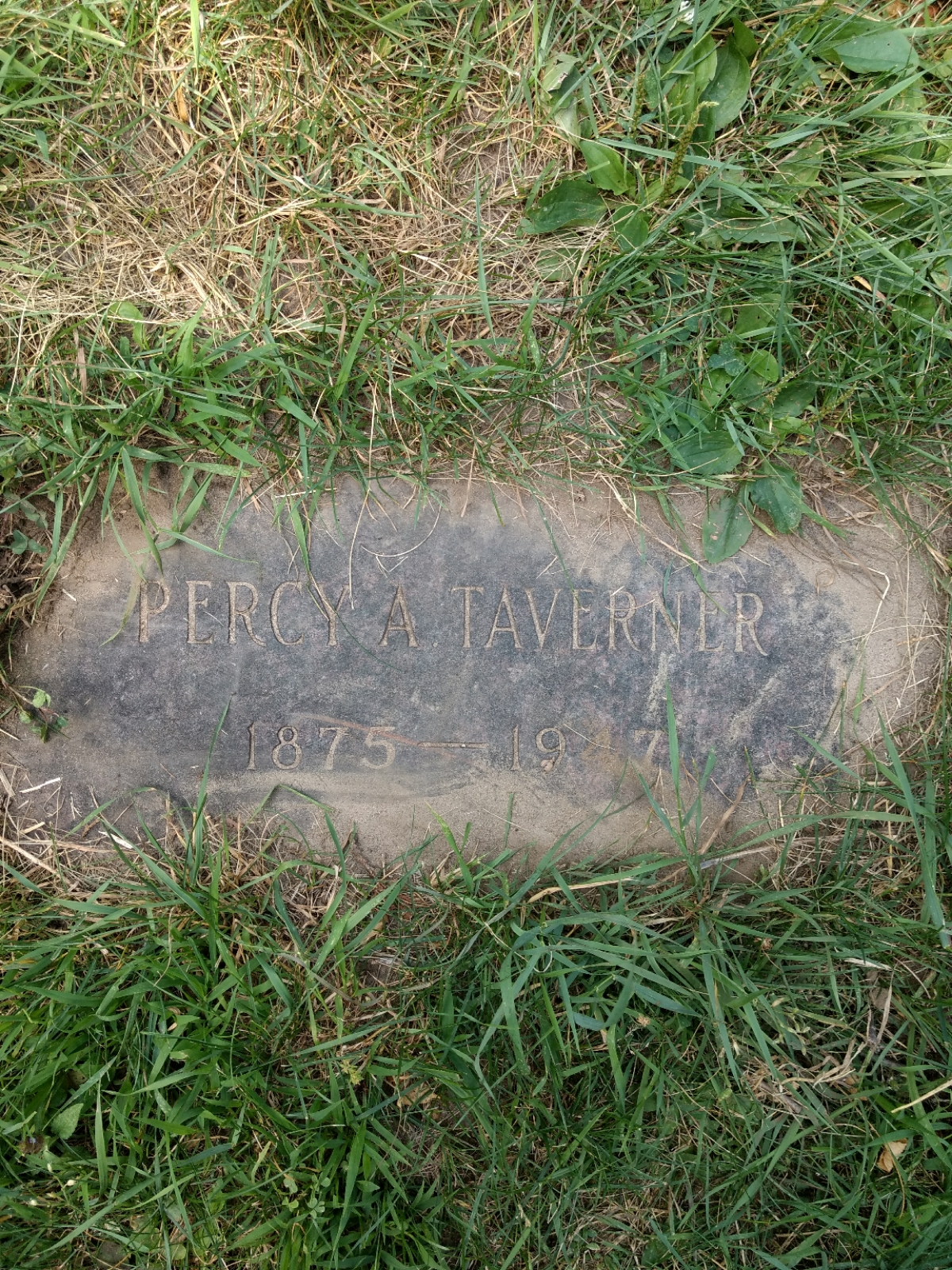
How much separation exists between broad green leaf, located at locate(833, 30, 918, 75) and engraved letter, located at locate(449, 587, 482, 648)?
174cm

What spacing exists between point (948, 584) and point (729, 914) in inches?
43.6

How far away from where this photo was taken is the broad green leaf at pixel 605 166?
Result: 199 centimetres

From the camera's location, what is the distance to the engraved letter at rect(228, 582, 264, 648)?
1.98 m

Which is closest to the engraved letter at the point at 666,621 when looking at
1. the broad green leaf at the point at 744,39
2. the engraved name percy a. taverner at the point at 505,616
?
the engraved name percy a. taverner at the point at 505,616

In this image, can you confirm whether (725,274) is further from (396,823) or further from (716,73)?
(396,823)

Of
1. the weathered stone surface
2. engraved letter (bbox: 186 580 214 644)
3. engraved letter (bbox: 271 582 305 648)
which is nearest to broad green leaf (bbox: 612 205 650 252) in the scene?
the weathered stone surface

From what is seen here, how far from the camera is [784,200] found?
2047 millimetres

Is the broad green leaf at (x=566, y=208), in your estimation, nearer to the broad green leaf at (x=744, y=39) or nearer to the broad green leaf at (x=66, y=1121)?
the broad green leaf at (x=744, y=39)

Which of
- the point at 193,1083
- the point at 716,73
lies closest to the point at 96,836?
the point at 193,1083

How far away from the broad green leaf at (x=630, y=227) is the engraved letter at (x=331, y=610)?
1.18 meters

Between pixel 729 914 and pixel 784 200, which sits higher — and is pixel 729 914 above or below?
below

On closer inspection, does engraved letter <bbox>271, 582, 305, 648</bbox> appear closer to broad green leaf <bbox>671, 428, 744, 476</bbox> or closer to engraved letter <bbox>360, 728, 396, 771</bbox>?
engraved letter <bbox>360, 728, 396, 771</bbox>

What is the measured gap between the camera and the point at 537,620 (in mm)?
2016

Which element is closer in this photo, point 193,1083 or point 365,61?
point 193,1083
